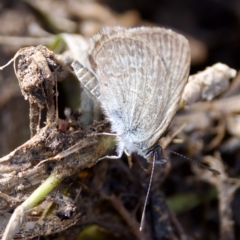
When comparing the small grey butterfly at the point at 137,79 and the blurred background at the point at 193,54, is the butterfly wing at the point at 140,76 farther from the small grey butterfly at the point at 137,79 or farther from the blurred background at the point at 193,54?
the blurred background at the point at 193,54

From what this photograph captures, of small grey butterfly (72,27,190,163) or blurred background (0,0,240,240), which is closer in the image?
small grey butterfly (72,27,190,163)

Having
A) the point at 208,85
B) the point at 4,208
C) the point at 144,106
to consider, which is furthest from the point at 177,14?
the point at 4,208

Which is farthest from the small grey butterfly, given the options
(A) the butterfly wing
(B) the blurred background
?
(B) the blurred background

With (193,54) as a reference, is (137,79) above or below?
above

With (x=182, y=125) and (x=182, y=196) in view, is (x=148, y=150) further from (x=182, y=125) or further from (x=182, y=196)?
(x=182, y=196)

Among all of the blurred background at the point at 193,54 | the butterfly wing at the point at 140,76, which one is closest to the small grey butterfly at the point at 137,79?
the butterfly wing at the point at 140,76

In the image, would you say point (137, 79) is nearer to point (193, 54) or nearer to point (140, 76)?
point (140, 76)

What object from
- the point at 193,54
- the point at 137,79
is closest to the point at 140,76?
the point at 137,79

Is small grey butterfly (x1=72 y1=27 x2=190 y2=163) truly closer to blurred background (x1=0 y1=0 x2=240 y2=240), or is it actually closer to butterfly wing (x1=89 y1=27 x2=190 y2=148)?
butterfly wing (x1=89 y1=27 x2=190 y2=148)
